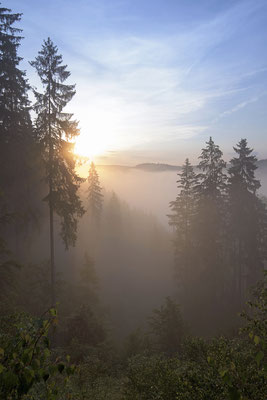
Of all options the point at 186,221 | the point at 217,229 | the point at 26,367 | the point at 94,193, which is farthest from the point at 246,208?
the point at 94,193

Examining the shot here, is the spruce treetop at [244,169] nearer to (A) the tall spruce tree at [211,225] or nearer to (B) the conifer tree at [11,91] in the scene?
(A) the tall spruce tree at [211,225]

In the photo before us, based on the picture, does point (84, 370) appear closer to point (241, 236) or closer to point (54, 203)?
point (54, 203)

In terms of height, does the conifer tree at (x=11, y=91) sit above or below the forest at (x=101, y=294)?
above

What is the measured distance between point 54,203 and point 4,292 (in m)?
6.43

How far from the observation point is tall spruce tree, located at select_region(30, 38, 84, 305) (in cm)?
1658

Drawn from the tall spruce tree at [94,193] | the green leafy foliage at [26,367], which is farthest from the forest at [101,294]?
the tall spruce tree at [94,193]

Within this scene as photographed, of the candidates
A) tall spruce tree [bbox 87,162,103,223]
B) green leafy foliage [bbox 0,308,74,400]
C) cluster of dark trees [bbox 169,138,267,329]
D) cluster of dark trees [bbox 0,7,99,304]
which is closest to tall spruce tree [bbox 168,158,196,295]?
cluster of dark trees [bbox 169,138,267,329]

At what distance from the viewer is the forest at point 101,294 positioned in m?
5.41

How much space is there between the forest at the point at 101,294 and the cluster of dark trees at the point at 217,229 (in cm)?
12

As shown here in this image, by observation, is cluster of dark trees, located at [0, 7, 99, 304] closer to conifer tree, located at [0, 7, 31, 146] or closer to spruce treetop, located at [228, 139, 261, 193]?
conifer tree, located at [0, 7, 31, 146]

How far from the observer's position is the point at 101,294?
38344 millimetres

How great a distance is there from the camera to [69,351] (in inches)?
553

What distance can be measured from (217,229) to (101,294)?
1993 cm

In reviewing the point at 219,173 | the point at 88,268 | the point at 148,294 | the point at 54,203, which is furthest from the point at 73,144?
the point at 148,294
